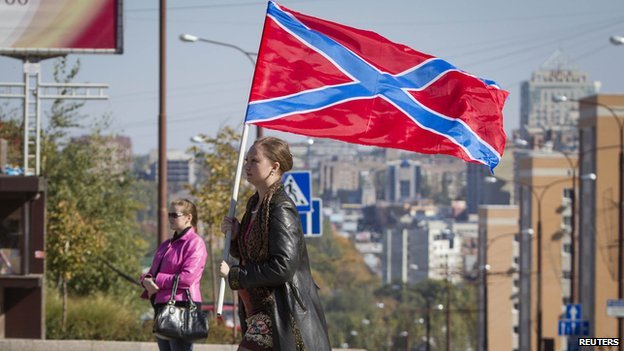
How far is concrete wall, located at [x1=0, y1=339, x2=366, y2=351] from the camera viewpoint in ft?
69.8

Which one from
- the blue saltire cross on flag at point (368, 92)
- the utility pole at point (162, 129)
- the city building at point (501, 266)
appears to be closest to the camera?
the blue saltire cross on flag at point (368, 92)

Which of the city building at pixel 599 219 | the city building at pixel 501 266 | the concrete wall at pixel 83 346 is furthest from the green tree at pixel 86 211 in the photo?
the city building at pixel 501 266

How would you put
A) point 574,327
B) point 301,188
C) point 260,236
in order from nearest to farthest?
1. point 260,236
2. point 301,188
3. point 574,327

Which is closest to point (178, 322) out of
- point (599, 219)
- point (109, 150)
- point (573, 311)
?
point (573, 311)

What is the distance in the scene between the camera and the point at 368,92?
35.7ft

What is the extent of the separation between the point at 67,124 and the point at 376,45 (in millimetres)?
35407

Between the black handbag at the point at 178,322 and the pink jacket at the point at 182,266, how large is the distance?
0.05 metres

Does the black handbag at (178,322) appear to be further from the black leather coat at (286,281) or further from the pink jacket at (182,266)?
the black leather coat at (286,281)

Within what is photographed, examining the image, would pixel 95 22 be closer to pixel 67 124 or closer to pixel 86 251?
pixel 86 251

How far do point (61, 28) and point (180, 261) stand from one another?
19.1 metres

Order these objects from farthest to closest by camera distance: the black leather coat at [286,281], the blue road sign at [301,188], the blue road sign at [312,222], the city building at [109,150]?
the city building at [109,150] < the blue road sign at [312,222] < the blue road sign at [301,188] < the black leather coat at [286,281]

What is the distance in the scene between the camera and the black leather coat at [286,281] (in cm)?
880

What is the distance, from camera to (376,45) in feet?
36.3

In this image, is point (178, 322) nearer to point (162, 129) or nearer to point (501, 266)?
point (162, 129)
